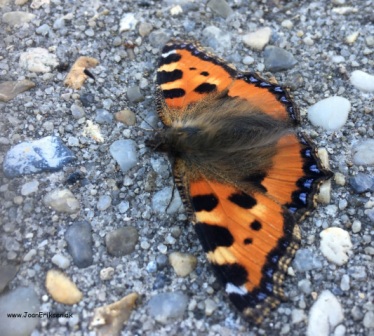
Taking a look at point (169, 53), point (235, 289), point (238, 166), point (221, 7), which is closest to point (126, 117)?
point (169, 53)

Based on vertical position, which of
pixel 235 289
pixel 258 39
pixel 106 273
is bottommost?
pixel 106 273

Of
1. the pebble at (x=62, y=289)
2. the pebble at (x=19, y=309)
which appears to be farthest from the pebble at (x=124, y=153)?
the pebble at (x=19, y=309)

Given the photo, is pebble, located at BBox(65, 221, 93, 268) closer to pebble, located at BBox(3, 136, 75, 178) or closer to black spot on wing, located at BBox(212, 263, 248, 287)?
pebble, located at BBox(3, 136, 75, 178)

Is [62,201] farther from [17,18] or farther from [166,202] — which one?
[17,18]

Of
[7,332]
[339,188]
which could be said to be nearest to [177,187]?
[339,188]

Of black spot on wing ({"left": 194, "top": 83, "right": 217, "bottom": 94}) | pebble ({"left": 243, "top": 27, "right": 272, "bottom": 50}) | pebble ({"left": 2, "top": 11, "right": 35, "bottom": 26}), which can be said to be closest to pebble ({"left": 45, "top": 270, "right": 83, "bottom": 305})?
black spot on wing ({"left": 194, "top": 83, "right": 217, "bottom": 94})

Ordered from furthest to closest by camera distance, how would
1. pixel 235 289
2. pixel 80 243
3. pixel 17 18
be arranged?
pixel 17 18, pixel 80 243, pixel 235 289
